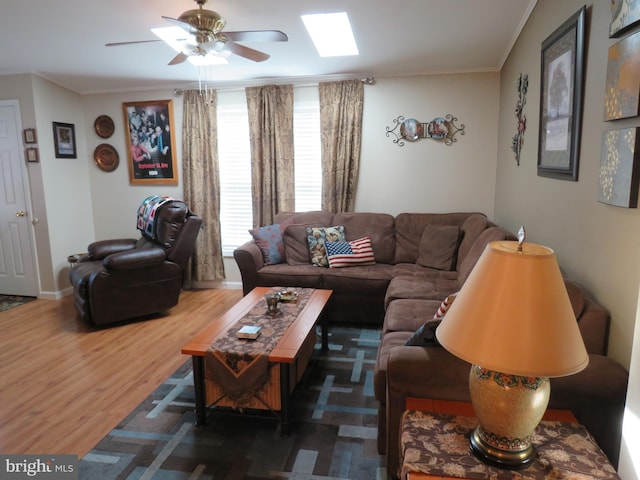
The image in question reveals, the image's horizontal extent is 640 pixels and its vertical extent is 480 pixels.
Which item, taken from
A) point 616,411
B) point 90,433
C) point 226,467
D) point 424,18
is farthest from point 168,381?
point 424,18

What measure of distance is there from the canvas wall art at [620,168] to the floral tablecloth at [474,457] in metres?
0.83

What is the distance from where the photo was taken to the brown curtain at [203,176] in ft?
15.5

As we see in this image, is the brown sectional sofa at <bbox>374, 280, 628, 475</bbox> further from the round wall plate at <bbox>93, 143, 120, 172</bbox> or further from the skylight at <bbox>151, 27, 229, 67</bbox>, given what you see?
the round wall plate at <bbox>93, 143, 120, 172</bbox>

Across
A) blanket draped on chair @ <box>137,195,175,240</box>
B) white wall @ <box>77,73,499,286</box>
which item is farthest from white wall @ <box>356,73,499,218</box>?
blanket draped on chair @ <box>137,195,175,240</box>

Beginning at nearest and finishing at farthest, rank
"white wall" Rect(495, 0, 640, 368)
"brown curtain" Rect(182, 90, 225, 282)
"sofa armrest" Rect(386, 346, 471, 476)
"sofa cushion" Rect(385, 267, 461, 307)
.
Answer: "white wall" Rect(495, 0, 640, 368) → "sofa armrest" Rect(386, 346, 471, 476) → "sofa cushion" Rect(385, 267, 461, 307) → "brown curtain" Rect(182, 90, 225, 282)

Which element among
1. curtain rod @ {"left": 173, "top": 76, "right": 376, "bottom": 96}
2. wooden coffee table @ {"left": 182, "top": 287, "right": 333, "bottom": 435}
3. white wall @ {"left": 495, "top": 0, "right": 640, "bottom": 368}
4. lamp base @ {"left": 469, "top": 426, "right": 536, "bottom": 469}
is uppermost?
curtain rod @ {"left": 173, "top": 76, "right": 376, "bottom": 96}

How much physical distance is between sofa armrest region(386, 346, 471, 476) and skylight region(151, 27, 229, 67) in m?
2.22

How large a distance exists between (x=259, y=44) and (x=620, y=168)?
114 inches

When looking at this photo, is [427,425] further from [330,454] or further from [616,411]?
[330,454]

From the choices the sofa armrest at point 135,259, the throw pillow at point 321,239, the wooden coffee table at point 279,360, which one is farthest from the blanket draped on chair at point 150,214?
the wooden coffee table at point 279,360

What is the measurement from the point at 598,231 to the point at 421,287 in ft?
5.16

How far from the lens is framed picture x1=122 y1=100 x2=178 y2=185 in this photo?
Answer: 4.84 m

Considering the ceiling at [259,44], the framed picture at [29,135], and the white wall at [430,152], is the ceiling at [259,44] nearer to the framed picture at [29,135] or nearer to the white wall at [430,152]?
the white wall at [430,152]

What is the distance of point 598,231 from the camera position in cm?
176
